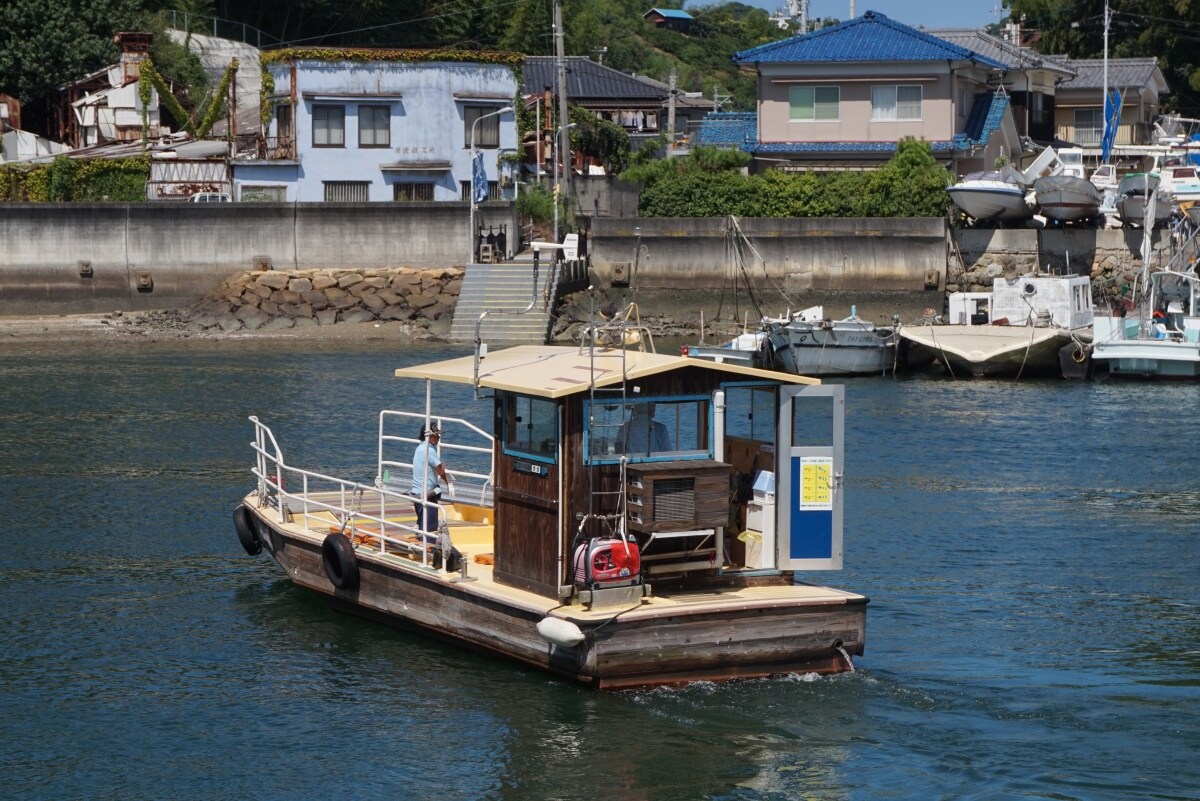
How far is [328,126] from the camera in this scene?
158 ft

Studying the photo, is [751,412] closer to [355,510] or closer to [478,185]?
[355,510]

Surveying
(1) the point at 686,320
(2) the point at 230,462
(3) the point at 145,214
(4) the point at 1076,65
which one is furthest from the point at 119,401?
(4) the point at 1076,65

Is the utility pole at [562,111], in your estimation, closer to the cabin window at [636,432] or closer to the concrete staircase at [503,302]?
the concrete staircase at [503,302]

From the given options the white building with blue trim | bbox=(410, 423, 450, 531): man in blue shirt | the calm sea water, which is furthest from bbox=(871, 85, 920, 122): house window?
bbox=(410, 423, 450, 531): man in blue shirt

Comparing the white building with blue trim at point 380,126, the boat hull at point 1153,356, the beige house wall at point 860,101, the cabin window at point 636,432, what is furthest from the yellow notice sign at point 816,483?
the beige house wall at point 860,101

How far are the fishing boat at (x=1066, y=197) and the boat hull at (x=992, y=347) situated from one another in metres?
7.65

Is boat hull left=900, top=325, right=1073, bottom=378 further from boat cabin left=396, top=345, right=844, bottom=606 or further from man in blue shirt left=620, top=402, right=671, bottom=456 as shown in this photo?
man in blue shirt left=620, top=402, right=671, bottom=456

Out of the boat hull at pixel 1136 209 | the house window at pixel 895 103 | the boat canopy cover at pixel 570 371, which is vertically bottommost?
the boat canopy cover at pixel 570 371

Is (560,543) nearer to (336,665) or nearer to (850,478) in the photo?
(336,665)

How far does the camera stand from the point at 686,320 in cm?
4509

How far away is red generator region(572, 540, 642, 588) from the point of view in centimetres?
1295

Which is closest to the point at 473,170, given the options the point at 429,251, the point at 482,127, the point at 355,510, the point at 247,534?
the point at 429,251

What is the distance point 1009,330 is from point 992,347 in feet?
2.36

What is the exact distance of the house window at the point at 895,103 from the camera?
50.4 meters
